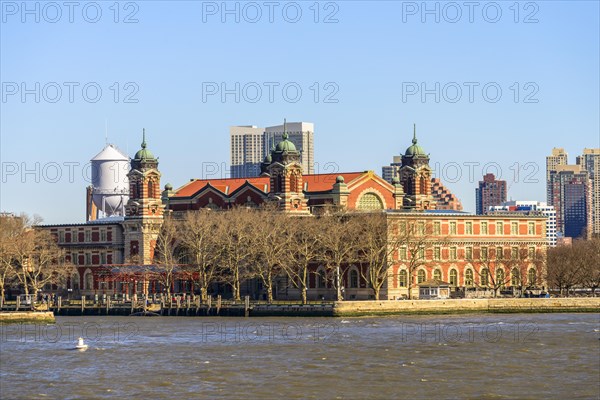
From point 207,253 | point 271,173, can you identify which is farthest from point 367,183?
point 207,253

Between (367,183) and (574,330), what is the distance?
6228 cm

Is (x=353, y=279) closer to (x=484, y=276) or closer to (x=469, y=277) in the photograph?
(x=469, y=277)

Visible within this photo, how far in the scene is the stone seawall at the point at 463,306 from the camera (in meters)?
138

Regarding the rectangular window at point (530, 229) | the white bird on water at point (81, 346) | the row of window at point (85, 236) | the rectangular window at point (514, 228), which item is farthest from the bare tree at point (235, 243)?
the white bird on water at point (81, 346)

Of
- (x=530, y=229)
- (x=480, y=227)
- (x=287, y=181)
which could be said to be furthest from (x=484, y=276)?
(x=287, y=181)

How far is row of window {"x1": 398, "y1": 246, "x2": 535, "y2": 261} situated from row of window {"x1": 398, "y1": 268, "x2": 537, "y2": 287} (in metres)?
1.41

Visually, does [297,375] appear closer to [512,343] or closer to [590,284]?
[512,343]

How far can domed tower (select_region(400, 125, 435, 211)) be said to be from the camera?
17962 centimetres

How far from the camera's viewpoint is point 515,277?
170250 mm

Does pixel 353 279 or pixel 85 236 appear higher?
pixel 85 236

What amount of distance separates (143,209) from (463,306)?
5144cm

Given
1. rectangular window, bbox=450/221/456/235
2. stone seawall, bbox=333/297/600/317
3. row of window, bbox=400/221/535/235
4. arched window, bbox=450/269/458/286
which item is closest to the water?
stone seawall, bbox=333/297/600/317

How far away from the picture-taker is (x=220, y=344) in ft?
347

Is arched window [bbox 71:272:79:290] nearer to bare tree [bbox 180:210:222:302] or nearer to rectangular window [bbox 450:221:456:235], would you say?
bare tree [bbox 180:210:222:302]
